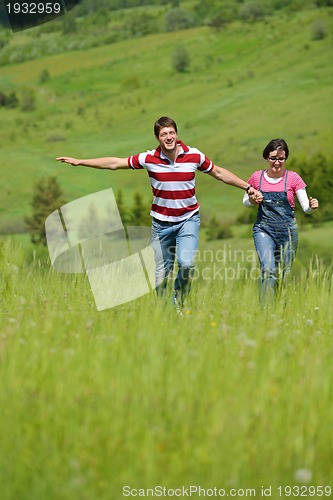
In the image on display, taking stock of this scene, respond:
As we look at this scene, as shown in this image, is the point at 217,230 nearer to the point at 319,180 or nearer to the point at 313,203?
the point at 319,180

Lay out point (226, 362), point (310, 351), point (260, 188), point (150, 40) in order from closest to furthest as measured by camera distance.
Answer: point (226, 362)
point (310, 351)
point (260, 188)
point (150, 40)

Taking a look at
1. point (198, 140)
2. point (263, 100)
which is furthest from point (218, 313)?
point (263, 100)

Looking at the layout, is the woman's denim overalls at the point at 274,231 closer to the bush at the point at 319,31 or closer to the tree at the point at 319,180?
the tree at the point at 319,180

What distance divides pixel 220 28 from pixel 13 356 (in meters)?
52.3

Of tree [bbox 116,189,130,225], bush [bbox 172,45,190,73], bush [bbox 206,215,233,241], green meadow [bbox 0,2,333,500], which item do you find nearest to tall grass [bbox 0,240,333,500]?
green meadow [bbox 0,2,333,500]

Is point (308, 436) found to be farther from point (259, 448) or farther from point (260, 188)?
point (260, 188)

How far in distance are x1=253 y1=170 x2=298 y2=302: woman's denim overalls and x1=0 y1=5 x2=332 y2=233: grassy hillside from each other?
31921mm

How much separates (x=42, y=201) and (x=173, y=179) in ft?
107

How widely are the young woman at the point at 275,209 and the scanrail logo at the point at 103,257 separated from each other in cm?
103

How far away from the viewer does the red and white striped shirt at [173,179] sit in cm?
680

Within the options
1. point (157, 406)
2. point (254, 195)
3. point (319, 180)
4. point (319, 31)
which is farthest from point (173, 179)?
point (319, 31)

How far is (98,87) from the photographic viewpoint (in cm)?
4897

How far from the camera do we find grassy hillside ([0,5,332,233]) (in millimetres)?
41469

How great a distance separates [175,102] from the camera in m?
47.6
